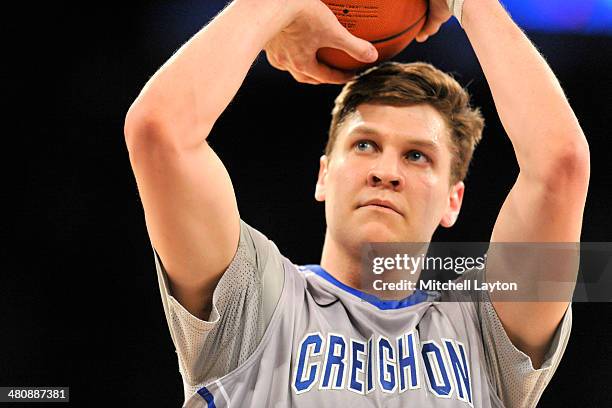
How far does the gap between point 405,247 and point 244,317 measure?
464mm

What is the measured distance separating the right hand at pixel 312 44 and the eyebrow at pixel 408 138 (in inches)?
5.3

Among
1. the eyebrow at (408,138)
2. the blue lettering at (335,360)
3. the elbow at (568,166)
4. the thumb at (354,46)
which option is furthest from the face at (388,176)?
the elbow at (568,166)

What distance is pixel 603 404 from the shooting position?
3.06 meters

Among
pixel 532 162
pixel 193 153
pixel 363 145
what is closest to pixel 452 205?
pixel 363 145

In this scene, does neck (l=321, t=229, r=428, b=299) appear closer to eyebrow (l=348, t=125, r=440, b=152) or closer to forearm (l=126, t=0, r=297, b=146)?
eyebrow (l=348, t=125, r=440, b=152)

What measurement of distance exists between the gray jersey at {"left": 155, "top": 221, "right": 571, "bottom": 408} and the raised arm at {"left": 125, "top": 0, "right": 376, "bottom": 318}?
0.17ft

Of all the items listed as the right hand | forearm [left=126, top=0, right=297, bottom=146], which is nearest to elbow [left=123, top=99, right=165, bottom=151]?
forearm [left=126, top=0, right=297, bottom=146]

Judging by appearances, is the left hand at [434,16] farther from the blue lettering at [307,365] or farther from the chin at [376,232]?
the blue lettering at [307,365]

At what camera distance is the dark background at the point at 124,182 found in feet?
9.88

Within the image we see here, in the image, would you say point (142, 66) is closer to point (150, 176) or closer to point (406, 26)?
point (406, 26)

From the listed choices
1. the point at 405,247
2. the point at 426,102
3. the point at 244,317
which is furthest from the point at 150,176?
the point at 426,102

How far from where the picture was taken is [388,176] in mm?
1801

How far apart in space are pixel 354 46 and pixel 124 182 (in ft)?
5.55

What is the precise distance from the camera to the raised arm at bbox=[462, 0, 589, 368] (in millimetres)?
1577
